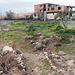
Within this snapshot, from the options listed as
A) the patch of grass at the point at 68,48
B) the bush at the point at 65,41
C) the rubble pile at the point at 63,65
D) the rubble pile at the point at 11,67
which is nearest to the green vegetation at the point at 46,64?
the rubble pile at the point at 63,65

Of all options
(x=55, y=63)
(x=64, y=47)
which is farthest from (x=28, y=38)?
(x=55, y=63)

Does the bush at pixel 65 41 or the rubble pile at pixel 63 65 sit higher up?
the bush at pixel 65 41

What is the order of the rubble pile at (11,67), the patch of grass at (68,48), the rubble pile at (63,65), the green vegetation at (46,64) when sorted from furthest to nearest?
the patch of grass at (68,48) → the green vegetation at (46,64) → the rubble pile at (63,65) → the rubble pile at (11,67)

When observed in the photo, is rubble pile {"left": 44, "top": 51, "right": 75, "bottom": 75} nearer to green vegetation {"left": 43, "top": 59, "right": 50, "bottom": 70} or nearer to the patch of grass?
green vegetation {"left": 43, "top": 59, "right": 50, "bottom": 70}

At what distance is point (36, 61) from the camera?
8.21m

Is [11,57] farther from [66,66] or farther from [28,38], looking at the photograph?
[28,38]

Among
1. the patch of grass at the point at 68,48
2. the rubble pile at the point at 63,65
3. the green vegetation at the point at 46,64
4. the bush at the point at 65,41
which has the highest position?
the bush at the point at 65,41

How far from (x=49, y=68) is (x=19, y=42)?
5.85 meters

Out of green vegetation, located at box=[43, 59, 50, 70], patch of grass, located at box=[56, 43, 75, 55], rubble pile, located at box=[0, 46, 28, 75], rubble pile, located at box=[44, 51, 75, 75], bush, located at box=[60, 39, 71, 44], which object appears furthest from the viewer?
bush, located at box=[60, 39, 71, 44]

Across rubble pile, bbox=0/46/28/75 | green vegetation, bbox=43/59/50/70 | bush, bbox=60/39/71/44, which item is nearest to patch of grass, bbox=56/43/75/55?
bush, bbox=60/39/71/44

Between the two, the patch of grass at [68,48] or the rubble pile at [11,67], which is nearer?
the rubble pile at [11,67]

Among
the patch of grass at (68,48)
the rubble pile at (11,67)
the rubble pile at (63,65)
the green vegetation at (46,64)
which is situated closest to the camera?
the rubble pile at (11,67)

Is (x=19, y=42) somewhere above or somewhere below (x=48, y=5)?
below

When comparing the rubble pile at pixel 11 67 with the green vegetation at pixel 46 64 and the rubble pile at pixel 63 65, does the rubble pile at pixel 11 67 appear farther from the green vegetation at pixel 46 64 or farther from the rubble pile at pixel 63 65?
the rubble pile at pixel 63 65
